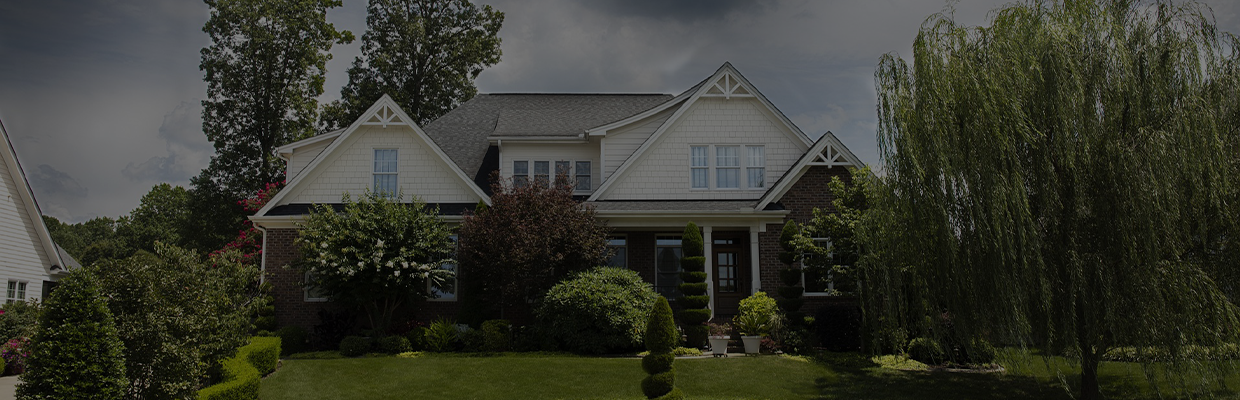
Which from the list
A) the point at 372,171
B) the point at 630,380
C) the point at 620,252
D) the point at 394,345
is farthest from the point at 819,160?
the point at 372,171

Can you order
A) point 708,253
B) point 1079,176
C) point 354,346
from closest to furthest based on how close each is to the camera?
1. point 1079,176
2. point 354,346
3. point 708,253

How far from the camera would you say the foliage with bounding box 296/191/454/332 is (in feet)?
57.0

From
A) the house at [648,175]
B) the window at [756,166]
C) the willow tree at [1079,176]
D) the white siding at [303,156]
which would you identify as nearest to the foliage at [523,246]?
the house at [648,175]

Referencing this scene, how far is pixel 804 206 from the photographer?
19422mm

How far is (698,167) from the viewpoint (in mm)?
20641

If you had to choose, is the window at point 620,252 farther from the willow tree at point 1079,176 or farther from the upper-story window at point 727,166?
the willow tree at point 1079,176

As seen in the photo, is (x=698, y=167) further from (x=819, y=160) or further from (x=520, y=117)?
(x=520, y=117)

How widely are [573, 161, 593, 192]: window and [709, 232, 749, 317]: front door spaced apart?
3.83 m

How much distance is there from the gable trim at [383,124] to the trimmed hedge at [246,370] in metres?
5.65

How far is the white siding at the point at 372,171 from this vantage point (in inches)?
789

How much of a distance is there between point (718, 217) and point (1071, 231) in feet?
30.8

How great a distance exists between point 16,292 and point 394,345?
1006 centimetres

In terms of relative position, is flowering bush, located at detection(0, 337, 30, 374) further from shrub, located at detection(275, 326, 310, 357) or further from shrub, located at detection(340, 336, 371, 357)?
shrub, located at detection(340, 336, 371, 357)

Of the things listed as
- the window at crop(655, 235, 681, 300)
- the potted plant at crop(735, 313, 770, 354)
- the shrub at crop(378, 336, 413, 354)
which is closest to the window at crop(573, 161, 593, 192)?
the window at crop(655, 235, 681, 300)
